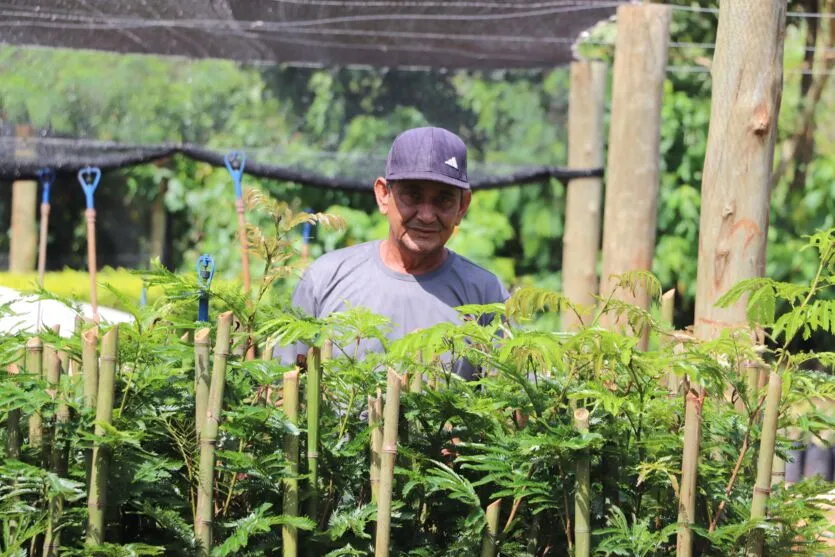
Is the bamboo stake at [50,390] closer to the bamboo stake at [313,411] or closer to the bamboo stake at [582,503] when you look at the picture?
the bamboo stake at [313,411]

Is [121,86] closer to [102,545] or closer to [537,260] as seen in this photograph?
[537,260]

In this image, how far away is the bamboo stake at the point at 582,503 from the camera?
8.38ft

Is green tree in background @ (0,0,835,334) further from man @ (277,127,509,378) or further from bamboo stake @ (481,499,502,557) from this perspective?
bamboo stake @ (481,499,502,557)

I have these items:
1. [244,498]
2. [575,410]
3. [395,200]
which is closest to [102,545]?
[244,498]

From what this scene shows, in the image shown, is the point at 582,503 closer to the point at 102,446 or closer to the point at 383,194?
the point at 102,446

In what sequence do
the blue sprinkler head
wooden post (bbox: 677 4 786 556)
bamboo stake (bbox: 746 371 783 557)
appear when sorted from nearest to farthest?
1. bamboo stake (bbox: 746 371 783 557)
2. the blue sprinkler head
3. wooden post (bbox: 677 4 786 556)

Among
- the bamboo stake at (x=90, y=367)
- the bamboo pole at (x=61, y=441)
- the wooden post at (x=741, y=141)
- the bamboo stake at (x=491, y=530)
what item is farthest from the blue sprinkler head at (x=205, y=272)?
the wooden post at (x=741, y=141)

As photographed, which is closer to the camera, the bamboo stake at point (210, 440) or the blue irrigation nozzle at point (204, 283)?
the bamboo stake at point (210, 440)

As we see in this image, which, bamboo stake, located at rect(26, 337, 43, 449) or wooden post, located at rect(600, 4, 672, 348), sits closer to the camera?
bamboo stake, located at rect(26, 337, 43, 449)

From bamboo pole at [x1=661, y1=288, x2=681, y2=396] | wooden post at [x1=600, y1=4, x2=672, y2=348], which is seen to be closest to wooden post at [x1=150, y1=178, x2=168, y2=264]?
wooden post at [x1=600, y1=4, x2=672, y2=348]

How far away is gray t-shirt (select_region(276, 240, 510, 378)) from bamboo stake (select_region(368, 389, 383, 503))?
89cm

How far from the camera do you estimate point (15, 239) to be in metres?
8.41

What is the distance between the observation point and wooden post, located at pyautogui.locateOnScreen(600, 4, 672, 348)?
6.47 metres

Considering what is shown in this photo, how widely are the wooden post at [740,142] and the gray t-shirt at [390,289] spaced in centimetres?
107
